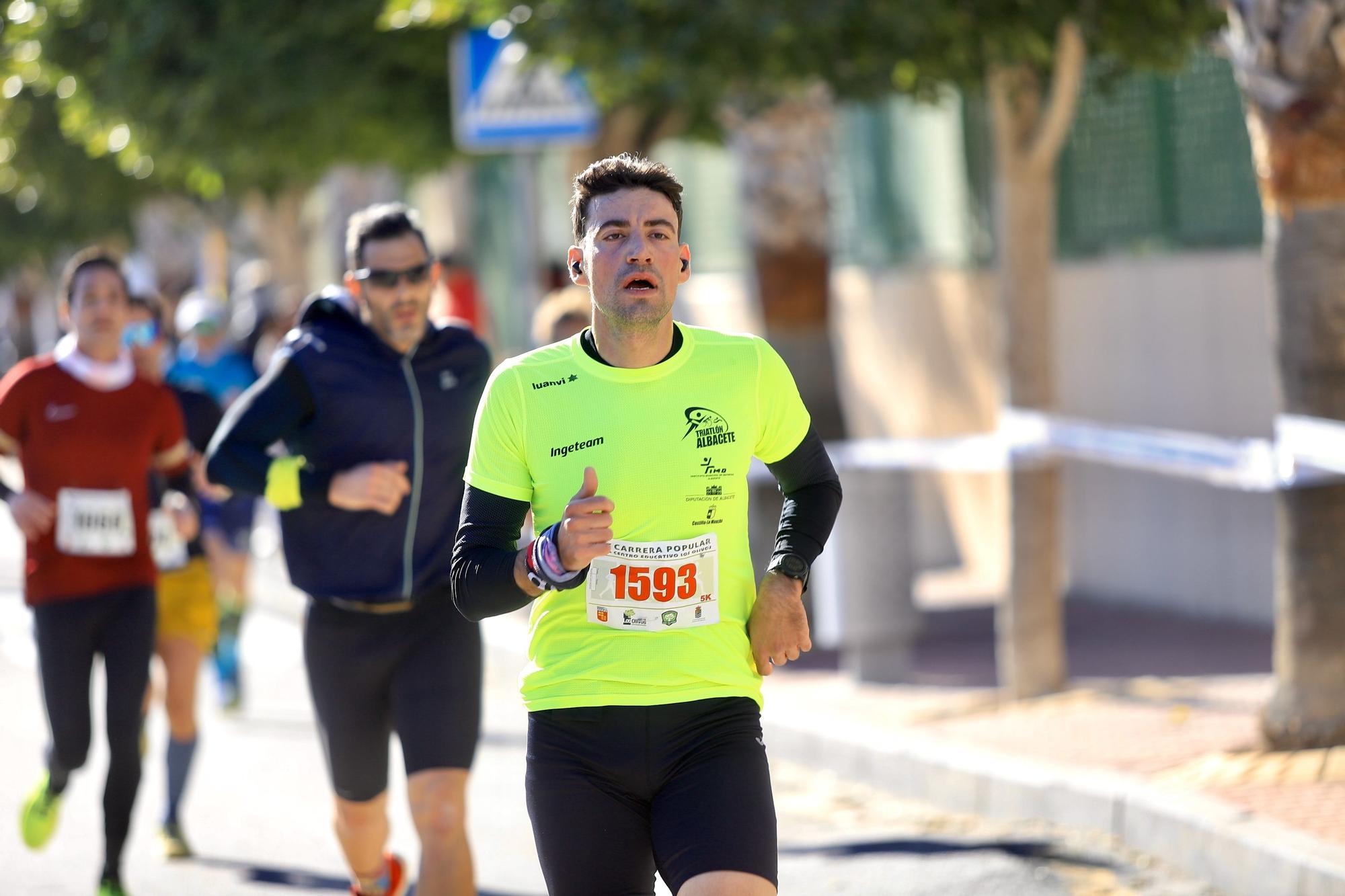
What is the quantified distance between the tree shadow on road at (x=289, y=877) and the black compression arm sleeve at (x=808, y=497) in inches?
119

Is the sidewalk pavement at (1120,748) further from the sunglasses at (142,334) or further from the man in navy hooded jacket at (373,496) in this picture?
the sunglasses at (142,334)

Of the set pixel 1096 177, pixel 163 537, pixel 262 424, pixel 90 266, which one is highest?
pixel 1096 177

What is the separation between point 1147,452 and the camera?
884 centimetres

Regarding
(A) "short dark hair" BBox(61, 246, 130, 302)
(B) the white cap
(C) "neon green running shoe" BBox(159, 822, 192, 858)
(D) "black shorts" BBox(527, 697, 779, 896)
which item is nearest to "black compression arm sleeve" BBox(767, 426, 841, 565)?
(D) "black shorts" BBox(527, 697, 779, 896)

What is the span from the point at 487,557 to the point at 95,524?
3151 millimetres

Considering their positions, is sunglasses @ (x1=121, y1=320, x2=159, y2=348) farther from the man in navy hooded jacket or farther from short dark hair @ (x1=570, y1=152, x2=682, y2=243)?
short dark hair @ (x1=570, y1=152, x2=682, y2=243)

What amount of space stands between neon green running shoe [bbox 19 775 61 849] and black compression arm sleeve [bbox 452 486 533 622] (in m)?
3.52

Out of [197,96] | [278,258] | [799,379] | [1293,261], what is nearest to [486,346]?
[1293,261]

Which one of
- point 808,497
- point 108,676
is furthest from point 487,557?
point 108,676

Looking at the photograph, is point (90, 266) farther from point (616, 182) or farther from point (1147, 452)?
point (1147, 452)

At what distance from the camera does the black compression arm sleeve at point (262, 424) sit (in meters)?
5.79

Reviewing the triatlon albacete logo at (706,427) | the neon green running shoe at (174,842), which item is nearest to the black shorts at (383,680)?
the triatlon albacete logo at (706,427)

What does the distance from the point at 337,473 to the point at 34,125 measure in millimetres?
17334

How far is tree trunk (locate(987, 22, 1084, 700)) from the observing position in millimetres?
9219
